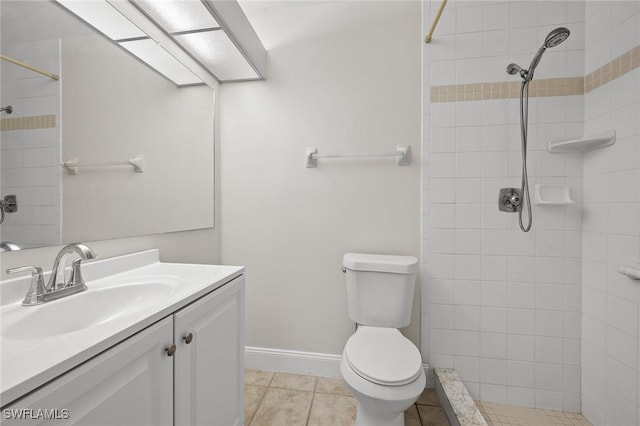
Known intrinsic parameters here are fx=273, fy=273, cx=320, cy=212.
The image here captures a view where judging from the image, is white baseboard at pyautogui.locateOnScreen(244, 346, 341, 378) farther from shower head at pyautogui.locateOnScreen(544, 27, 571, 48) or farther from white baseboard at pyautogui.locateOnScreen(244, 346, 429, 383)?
shower head at pyautogui.locateOnScreen(544, 27, 571, 48)

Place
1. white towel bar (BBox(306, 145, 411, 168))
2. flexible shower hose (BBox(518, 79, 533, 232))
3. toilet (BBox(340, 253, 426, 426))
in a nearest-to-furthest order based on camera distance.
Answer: toilet (BBox(340, 253, 426, 426))
flexible shower hose (BBox(518, 79, 533, 232))
white towel bar (BBox(306, 145, 411, 168))

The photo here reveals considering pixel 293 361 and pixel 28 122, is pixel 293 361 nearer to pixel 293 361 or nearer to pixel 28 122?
pixel 293 361

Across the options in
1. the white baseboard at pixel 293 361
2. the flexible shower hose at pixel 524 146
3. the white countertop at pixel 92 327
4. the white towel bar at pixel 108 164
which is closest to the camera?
the white countertop at pixel 92 327

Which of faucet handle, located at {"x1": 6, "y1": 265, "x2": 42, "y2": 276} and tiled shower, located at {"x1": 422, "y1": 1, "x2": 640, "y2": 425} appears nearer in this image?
faucet handle, located at {"x1": 6, "y1": 265, "x2": 42, "y2": 276}

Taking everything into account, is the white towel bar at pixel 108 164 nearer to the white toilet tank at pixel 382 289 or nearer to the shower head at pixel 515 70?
the white toilet tank at pixel 382 289

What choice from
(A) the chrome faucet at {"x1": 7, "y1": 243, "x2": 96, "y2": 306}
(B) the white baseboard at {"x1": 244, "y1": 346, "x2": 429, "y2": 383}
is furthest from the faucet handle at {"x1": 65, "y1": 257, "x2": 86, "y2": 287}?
(B) the white baseboard at {"x1": 244, "y1": 346, "x2": 429, "y2": 383}

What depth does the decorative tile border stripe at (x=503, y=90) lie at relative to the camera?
1.48m

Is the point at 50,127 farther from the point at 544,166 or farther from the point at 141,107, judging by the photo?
the point at 544,166

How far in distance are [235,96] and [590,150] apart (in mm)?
2089

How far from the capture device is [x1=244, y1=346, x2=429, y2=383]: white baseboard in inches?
68.6

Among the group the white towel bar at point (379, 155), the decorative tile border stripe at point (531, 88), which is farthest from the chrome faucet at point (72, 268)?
the decorative tile border stripe at point (531, 88)

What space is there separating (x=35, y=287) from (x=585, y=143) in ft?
7.58

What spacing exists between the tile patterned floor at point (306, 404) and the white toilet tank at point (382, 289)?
458 mm

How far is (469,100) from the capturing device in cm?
156
